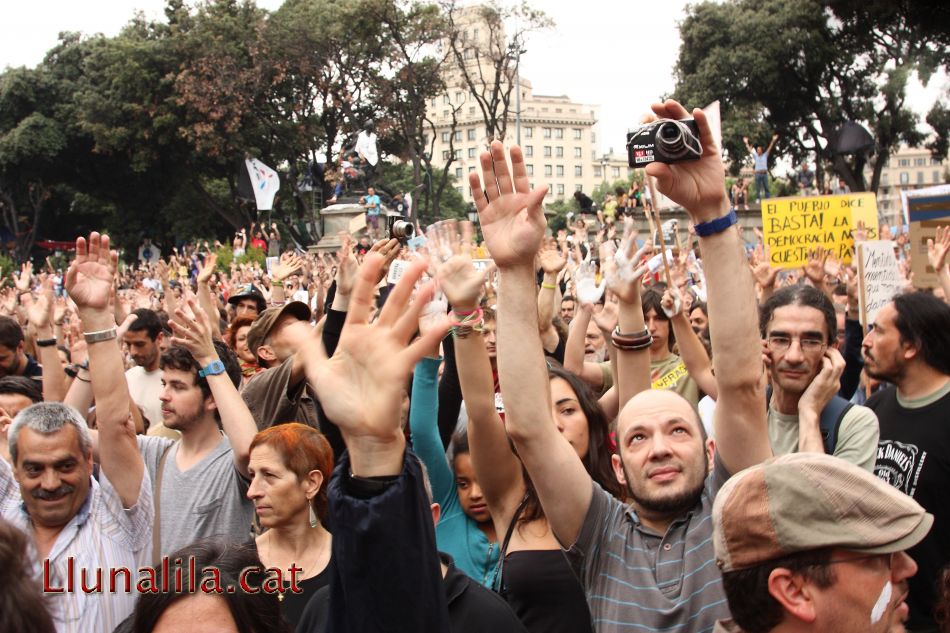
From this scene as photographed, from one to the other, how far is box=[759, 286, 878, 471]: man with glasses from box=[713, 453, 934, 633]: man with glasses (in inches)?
52.2

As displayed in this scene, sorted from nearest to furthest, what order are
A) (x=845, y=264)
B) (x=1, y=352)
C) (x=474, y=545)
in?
(x=474, y=545) < (x=1, y=352) < (x=845, y=264)

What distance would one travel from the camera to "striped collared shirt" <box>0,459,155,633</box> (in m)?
3.12

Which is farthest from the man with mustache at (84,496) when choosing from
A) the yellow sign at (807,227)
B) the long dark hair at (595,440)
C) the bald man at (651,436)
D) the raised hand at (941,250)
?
the yellow sign at (807,227)

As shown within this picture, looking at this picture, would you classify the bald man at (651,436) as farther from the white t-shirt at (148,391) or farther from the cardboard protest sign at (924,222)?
the cardboard protest sign at (924,222)

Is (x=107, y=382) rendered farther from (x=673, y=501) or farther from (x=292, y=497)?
(x=673, y=501)

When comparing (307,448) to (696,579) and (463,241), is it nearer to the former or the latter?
(463,241)

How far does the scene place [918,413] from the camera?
366 cm

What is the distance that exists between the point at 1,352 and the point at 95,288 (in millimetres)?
2694

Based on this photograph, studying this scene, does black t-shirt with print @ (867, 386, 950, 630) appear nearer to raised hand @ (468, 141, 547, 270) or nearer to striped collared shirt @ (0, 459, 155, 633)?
raised hand @ (468, 141, 547, 270)

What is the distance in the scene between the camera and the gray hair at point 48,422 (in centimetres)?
328

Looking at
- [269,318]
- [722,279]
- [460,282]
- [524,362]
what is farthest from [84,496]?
[722,279]

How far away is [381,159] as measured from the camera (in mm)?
40844

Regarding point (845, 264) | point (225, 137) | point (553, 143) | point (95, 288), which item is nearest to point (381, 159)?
point (225, 137)

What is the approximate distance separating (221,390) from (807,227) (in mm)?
5849
